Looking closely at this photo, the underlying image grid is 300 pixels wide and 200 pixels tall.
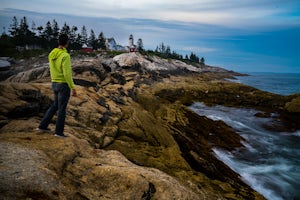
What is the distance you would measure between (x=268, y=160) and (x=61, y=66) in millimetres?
17321

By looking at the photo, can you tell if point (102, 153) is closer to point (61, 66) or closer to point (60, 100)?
point (60, 100)

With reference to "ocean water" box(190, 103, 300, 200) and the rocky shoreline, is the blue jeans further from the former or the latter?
"ocean water" box(190, 103, 300, 200)

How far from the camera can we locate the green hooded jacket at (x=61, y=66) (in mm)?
8414

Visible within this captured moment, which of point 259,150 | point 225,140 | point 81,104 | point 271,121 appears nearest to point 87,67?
point 81,104

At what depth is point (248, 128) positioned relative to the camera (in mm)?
28531

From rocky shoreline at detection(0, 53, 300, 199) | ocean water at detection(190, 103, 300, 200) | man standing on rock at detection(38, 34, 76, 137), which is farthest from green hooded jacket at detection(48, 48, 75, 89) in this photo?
ocean water at detection(190, 103, 300, 200)

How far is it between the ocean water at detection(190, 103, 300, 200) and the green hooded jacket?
12.5 m

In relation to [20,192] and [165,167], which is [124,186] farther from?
[165,167]

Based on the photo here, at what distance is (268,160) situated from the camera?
19.0 m

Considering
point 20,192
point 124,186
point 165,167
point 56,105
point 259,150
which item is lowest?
point 259,150

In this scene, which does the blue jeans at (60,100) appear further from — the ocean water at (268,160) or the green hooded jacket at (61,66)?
the ocean water at (268,160)

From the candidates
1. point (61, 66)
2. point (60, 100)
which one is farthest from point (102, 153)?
point (61, 66)

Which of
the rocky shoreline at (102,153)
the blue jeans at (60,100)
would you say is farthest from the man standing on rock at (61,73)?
the rocky shoreline at (102,153)

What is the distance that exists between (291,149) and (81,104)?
19.4m
